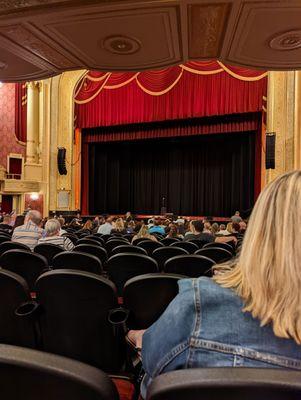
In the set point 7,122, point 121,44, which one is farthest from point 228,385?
point 7,122

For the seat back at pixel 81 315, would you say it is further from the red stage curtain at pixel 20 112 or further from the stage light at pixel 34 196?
the red stage curtain at pixel 20 112

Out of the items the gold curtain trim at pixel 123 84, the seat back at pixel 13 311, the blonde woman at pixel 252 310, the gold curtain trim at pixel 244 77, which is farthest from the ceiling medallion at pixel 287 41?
the gold curtain trim at pixel 123 84

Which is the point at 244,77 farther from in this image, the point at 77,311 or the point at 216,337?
the point at 216,337

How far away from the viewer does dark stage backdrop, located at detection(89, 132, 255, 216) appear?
19.7m

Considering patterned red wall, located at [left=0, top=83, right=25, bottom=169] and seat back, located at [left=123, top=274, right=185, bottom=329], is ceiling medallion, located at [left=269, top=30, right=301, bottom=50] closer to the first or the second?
seat back, located at [left=123, top=274, right=185, bottom=329]

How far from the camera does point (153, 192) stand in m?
22.5

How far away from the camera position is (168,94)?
16.2 metres

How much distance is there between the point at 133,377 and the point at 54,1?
5.11 metres

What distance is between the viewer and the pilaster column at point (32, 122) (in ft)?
59.1

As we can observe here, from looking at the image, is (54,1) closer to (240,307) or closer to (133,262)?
(133,262)

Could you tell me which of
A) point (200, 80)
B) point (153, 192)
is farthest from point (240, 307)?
point (153, 192)

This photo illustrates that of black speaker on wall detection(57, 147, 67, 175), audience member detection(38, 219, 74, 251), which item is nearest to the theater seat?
audience member detection(38, 219, 74, 251)

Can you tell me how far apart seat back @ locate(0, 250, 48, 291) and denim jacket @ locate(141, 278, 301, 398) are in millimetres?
2717

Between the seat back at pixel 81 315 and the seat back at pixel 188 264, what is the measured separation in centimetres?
134
